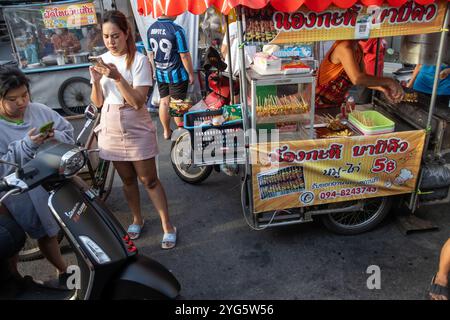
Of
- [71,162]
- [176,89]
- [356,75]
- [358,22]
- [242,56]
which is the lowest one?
[176,89]

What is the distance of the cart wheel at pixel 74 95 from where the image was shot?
641cm

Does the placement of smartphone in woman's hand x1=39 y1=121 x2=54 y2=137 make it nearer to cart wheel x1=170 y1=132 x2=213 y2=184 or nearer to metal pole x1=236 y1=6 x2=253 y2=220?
metal pole x1=236 y1=6 x2=253 y2=220

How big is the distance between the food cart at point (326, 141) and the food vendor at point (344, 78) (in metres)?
0.24

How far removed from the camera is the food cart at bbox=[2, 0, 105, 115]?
6004mm

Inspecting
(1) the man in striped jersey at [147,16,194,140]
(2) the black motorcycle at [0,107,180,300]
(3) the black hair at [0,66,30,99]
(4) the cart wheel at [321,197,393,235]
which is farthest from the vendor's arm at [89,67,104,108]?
(1) the man in striped jersey at [147,16,194,140]

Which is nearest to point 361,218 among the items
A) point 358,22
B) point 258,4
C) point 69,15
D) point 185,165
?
A: point 358,22

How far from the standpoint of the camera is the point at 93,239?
77.7 inches

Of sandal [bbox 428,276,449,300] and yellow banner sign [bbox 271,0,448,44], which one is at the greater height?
yellow banner sign [bbox 271,0,448,44]

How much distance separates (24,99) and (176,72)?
312 centimetres

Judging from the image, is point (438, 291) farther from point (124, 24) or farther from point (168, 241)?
point (124, 24)

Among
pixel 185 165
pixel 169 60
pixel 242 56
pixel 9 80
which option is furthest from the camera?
pixel 169 60

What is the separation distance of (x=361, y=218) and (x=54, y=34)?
5728mm

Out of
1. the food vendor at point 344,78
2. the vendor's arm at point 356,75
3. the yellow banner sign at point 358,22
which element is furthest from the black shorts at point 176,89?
the yellow banner sign at point 358,22

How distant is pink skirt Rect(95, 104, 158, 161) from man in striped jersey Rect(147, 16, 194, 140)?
231 cm
